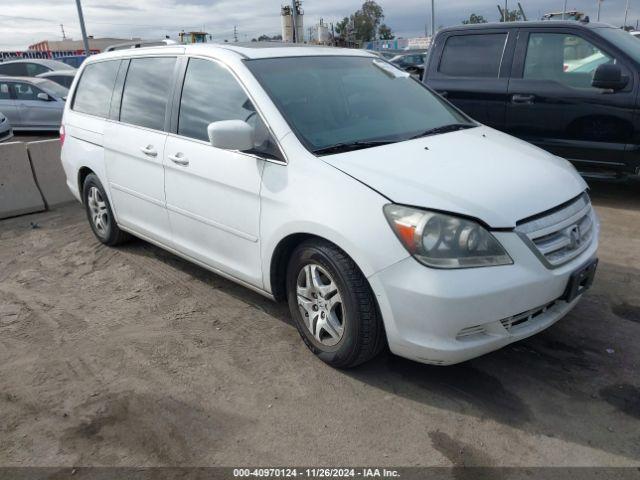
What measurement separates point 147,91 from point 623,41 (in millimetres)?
5120

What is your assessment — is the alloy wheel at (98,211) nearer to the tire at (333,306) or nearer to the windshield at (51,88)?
the tire at (333,306)

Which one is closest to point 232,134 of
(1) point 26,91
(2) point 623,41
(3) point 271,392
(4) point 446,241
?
(4) point 446,241

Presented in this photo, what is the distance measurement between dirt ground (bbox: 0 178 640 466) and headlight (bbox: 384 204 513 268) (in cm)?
79

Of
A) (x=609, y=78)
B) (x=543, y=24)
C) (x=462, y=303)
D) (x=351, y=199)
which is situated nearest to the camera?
(x=462, y=303)

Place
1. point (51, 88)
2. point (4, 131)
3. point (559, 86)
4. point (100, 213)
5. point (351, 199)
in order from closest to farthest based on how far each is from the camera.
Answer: point (351, 199), point (100, 213), point (559, 86), point (4, 131), point (51, 88)

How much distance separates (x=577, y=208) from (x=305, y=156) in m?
1.57

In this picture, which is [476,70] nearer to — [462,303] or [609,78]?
[609,78]

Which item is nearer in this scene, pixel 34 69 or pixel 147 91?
pixel 147 91

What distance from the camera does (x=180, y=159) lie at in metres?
3.85

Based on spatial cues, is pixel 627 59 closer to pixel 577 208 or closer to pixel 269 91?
pixel 577 208

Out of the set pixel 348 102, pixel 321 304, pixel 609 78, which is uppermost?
pixel 348 102

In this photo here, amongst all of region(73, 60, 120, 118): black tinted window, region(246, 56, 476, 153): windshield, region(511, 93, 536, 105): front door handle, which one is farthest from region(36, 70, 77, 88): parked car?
region(246, 56, 476, 153): windshield

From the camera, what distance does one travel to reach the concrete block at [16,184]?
667 cm

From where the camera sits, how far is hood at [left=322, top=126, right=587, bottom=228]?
2.76m
